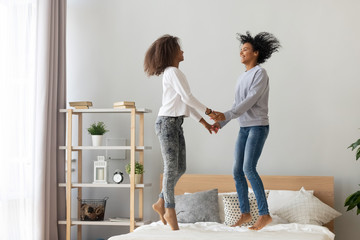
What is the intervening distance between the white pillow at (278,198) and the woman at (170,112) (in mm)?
1055

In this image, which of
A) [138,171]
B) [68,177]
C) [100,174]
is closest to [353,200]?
[138,171]

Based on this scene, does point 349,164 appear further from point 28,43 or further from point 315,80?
point 28,43

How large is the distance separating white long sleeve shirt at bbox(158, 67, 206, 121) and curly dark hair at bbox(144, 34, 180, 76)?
0.17 ft

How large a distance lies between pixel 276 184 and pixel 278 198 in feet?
0.82

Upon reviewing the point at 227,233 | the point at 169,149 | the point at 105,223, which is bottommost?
the point at 105,223

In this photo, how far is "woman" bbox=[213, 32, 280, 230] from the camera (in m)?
3.62

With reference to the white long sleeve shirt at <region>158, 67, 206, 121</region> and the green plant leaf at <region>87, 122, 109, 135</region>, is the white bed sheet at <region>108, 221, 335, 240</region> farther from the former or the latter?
the green plant leaf at <region>87, 122, 109, 135</region>

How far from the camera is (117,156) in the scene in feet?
17.5

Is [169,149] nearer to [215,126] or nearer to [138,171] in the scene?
[215,126]

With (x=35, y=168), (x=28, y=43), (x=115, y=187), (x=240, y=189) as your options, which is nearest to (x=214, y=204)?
(x=240, y=189)

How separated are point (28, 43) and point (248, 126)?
2.17 metres

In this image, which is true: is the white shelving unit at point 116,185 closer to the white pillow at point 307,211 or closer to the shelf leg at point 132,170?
the shelf leg at point 132,170

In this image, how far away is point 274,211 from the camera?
Answer: 4.40 metres

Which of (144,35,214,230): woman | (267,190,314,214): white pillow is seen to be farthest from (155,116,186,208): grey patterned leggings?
(267,190,314,214): white pillow
